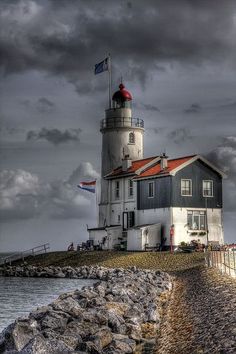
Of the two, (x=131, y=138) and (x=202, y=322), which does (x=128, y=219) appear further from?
(x=202, y=322)

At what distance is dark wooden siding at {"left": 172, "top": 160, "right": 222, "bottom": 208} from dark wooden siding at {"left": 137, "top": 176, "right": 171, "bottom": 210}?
1.62 ft

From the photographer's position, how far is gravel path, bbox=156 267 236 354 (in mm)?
12703

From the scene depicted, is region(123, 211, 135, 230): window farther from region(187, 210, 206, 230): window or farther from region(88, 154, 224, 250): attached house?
region(187, 210, 206, 230): window

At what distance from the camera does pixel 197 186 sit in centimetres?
4775

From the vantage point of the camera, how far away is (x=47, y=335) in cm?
1462

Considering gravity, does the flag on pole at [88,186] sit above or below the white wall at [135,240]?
above

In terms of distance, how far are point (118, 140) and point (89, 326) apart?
39943 mm

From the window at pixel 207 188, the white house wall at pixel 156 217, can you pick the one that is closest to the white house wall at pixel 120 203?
the white house wall at pixel 156 217

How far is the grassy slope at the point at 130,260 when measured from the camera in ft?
131

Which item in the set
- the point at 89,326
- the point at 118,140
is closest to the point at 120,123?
the point at 118,140

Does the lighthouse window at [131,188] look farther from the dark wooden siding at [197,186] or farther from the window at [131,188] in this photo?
the dark wooden siding at [197,186]

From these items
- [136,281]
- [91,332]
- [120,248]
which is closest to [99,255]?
[120,248]

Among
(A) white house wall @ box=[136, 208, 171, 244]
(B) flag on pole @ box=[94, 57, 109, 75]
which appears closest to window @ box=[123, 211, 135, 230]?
(A) white house wall @ box=[136, 208, 171, 244]

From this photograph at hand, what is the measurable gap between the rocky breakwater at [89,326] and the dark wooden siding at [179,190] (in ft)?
74.0
